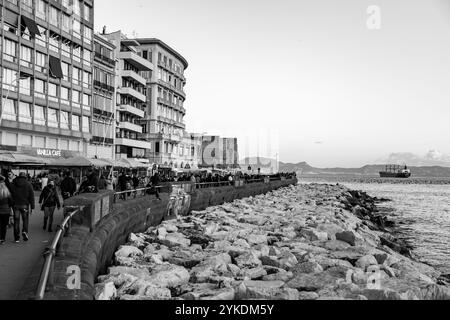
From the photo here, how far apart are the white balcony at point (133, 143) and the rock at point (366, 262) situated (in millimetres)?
51443

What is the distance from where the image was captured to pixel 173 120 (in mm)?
79500

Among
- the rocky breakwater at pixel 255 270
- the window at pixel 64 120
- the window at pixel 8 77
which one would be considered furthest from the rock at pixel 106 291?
the window at pixel 64 120

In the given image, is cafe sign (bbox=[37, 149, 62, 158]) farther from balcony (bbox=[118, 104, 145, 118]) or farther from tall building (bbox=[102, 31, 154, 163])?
balcony (bbox=[118, 104, 145, 118])

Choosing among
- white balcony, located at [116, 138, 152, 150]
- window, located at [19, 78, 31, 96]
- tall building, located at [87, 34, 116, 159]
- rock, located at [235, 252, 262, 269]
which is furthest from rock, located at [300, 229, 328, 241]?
white balcony, located at [116, 138, 152, 150]

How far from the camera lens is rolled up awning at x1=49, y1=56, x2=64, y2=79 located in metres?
43.0

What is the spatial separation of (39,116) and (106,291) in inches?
1498

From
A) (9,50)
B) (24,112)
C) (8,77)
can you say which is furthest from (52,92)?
(9,50)

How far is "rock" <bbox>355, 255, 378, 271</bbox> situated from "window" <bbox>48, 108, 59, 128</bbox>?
3759cm

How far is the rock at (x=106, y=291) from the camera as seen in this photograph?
747cm

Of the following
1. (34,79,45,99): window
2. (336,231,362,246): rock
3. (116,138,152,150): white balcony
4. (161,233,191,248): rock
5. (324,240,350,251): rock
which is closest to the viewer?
(161,233,191,248): rock

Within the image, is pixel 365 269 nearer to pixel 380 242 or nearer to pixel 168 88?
pixel 380 242

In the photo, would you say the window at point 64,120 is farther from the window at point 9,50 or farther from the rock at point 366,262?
the rock at point 366,262

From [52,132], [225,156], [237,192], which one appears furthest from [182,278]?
[225,156]

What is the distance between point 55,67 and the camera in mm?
43344
